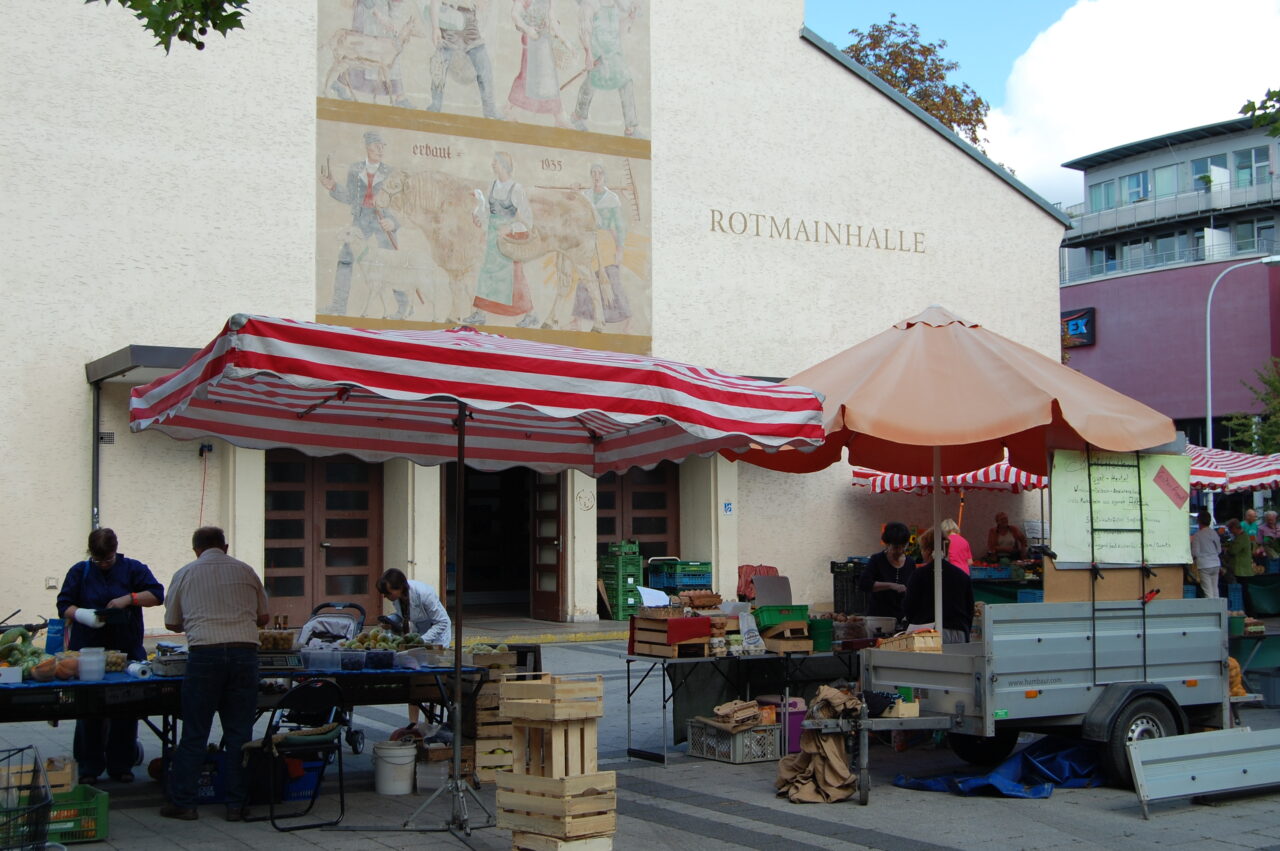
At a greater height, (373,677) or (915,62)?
(915,62)

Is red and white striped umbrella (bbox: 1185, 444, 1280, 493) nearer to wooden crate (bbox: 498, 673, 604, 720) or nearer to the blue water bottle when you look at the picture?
wooden crate (bbox: 498, 673, 604, 720)

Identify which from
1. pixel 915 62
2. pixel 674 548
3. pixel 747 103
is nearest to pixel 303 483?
pixel 674 548

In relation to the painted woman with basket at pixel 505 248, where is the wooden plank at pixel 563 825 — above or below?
below

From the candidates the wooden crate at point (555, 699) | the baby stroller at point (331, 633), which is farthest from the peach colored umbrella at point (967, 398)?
the baby stroller at point (331, 633)

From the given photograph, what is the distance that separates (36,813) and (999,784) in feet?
20.9

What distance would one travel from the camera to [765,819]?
8570mm

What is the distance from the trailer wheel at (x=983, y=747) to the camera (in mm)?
10180

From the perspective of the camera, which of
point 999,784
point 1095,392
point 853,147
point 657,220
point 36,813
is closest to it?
point 36,813

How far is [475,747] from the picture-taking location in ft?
31.9

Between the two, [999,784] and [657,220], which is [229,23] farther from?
[657,220]

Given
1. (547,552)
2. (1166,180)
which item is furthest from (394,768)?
(1166,180)

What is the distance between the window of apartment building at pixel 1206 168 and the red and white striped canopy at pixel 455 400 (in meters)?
62.1

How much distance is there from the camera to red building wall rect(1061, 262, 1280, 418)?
50094mm

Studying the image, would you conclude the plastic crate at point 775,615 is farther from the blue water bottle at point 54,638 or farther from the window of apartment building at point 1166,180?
the window of apartment building at point 1166,180
